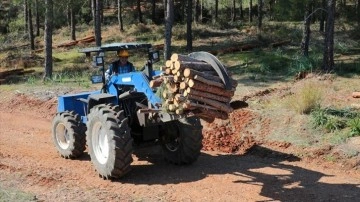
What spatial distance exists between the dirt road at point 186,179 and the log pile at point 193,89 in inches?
57.2

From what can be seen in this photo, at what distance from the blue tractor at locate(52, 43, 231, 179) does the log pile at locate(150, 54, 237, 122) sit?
42cm

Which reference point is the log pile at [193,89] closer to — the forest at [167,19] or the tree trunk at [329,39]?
the tree trunk at [329,39]

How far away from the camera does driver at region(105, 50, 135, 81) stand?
9.70 m

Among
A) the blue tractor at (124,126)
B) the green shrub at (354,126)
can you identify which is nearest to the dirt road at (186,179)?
the blue tractor at (124,126)

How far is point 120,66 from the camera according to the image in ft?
32.4

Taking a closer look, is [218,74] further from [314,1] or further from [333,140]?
[314,1]

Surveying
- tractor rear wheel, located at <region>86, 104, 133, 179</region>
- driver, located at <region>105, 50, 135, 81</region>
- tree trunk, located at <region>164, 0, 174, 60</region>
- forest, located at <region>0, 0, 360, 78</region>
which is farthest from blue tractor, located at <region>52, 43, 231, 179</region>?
tree trunk, located at <region>164, 0, 174, 60</region>

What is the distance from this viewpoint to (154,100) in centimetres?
825

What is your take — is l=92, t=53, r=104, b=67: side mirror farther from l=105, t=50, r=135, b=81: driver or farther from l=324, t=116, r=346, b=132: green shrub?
l=324, t=116, r=346, b=132: green shrub

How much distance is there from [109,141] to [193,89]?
199 cm

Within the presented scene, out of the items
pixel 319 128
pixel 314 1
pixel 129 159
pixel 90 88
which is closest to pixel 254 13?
pixel 314 1

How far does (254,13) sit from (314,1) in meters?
31.3

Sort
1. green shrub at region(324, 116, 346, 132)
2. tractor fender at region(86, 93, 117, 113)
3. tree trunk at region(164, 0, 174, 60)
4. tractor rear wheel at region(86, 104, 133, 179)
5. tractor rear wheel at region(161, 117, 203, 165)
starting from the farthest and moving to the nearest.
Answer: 1. tree trunk at region(164, 0, 174, 60)
2. green shrub at region(324, 116, 346, 132)
3. tractor fender at region(86, 93, 117, 113)
4. tractor rear wheel at region(161, 117, 203, 165)
5. tractor rear wheel at region(86, 104, 133, 179)

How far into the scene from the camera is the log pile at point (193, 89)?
7098 millimetres
